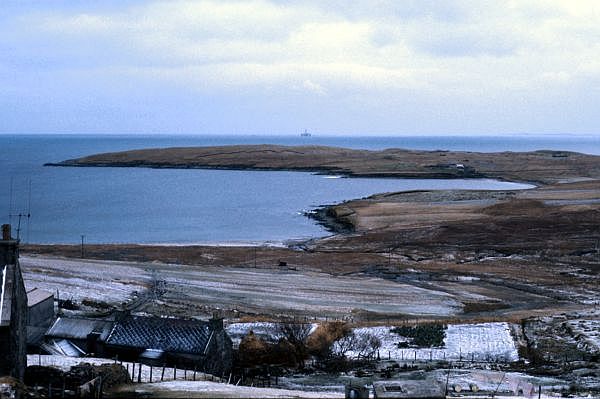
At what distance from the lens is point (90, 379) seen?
23312 mm

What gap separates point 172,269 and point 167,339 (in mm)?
29846

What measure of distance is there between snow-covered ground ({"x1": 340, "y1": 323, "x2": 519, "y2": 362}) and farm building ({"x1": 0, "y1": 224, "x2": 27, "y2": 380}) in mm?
16176

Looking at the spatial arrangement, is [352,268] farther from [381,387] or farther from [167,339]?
[381,387]

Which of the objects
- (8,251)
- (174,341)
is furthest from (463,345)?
(8,251)

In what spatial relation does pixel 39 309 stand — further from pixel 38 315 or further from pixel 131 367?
pixel 131 367

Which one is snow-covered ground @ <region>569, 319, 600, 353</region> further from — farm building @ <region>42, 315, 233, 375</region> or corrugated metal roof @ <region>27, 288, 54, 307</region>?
corrugated metal roof @ <region>27, 288, 54, 307</region>

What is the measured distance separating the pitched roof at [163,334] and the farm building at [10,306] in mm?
7217

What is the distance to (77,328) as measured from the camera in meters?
31.1

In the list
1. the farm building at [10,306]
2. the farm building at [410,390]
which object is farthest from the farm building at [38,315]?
the farm building at [410,390]

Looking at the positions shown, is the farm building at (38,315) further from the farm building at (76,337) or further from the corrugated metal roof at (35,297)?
the farm building at (76,337)

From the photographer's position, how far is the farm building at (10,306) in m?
22.6

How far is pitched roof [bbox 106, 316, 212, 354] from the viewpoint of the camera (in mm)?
29797

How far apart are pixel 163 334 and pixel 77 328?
3354 millimetres

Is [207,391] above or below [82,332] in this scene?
above
